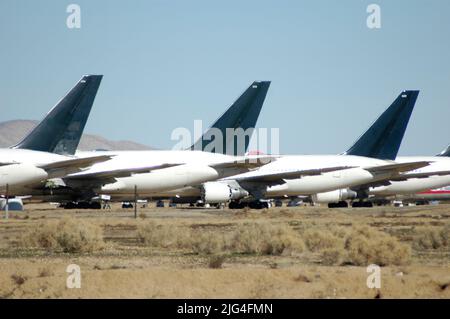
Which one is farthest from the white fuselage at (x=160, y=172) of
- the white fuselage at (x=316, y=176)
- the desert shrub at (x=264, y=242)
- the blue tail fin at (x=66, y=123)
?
the desert shrub at (x=264, y=242)

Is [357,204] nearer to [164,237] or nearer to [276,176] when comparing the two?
[276,176]

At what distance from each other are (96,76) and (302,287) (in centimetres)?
4364

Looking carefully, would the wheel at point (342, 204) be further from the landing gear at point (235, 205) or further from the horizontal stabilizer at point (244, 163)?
the horizontal stabilizer at point (244, 163)

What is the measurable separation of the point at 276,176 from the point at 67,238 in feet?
134

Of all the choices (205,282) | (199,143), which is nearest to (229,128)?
(199,143)

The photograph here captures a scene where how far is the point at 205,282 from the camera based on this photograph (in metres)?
20.3

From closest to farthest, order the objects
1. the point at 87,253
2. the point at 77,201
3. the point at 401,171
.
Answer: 1. the point at 87,253
2. the point at 77,201
3. the point at 401,171

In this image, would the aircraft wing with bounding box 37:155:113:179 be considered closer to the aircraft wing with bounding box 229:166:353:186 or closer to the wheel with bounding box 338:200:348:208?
the aircraft wing with bounding box 229:166:353:186

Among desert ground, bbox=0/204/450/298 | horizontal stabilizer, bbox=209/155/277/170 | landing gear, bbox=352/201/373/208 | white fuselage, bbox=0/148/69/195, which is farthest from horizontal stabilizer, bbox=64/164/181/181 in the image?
landing gear, bbox=352/201/373/208

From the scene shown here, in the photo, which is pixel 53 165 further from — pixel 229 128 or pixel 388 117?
pixel 388 117

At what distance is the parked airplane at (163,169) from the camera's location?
62.8 metres

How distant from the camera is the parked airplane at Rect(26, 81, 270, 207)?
62.8 metres

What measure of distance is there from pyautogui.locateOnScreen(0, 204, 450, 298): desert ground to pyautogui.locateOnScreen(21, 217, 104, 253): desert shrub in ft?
0.10

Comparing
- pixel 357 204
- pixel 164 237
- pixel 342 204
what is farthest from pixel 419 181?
pixel 164 237
